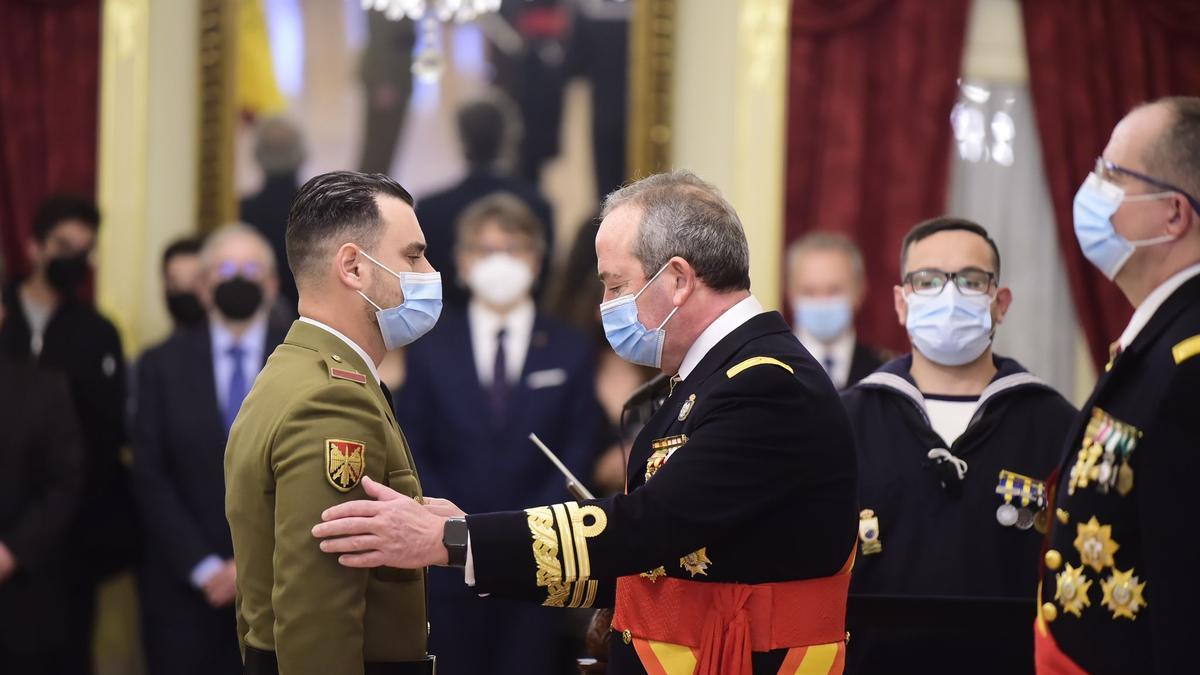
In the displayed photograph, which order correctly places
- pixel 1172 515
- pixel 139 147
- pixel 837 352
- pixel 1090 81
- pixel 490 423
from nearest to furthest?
pixel 1172 515 → pixel 837 352 → pixel 490 423 → pixel 139 147 → pixel 1090 81

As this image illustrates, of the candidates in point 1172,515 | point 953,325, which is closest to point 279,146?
point 953,325

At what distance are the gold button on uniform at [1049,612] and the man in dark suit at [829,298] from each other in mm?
2265

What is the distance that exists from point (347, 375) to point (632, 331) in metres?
0.58

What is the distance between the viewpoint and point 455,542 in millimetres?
2471

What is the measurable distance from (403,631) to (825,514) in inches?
31.7

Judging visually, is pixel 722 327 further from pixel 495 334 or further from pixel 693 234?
pixel 495 334

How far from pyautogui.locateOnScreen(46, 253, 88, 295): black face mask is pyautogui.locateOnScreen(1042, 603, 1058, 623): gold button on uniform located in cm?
408

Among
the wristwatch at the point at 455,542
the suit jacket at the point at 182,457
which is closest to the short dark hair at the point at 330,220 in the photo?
the wristwatch at the point at 455,542

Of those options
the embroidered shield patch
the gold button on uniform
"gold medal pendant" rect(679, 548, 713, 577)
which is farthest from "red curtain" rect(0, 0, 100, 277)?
the gold button on uniform

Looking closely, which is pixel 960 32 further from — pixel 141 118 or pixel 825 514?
pixel 825 514

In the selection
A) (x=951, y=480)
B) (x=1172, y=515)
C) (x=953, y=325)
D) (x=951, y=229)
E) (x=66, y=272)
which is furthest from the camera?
(x=66, y=272)

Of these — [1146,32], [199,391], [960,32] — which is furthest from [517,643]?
[1146,32]

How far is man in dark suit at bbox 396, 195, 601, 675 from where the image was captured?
5.04m

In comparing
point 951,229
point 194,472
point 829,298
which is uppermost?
point 951,229
